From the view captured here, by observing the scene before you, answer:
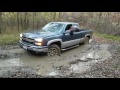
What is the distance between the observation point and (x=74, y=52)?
9.25m

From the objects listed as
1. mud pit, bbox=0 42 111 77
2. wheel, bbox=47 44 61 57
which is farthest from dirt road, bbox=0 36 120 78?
wheel, bbox=47 44 61 57

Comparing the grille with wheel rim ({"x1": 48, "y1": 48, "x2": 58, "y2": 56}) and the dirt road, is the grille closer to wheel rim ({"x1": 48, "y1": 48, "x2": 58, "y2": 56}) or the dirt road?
the dirt road

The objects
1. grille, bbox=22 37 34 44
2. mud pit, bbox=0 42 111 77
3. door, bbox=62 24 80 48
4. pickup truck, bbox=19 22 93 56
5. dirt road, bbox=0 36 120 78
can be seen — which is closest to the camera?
dirt road, bbox=0 36 120 78

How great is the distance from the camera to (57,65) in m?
6.97

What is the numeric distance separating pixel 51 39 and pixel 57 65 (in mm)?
1281

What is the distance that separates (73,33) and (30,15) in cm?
1079

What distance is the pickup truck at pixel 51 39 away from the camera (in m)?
7.21

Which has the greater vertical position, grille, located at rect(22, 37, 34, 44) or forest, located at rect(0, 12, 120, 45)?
forest, located at rect(0, 12, 120, 45)

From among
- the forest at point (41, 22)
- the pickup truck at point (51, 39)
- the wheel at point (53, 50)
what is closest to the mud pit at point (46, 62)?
the wheel at point (53, 50)

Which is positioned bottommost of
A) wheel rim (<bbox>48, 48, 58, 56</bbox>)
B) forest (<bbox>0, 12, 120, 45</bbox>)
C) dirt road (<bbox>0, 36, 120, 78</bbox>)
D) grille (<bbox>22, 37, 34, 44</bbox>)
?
dirt road (<bbox>0, 36, 120, 78</bbox>)

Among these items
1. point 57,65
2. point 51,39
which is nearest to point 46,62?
point 57,65

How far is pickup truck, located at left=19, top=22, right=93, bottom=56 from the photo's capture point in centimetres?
721

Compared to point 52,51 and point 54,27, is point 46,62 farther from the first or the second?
point 54,27

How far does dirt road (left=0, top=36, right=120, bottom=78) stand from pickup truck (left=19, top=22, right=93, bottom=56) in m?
0.48
